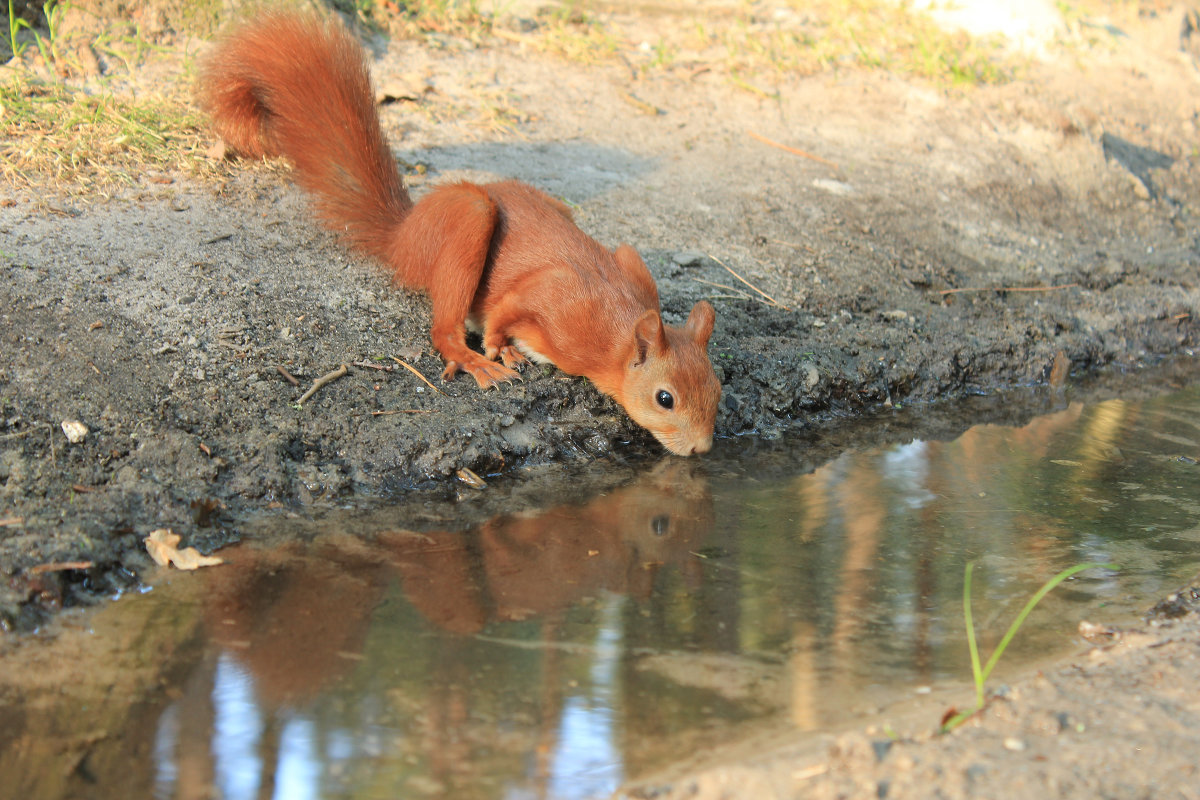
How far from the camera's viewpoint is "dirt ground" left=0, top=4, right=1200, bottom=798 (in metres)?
2.32

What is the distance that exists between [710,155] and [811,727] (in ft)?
12.1

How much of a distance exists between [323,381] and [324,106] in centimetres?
117

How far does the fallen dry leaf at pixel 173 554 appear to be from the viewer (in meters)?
2.28

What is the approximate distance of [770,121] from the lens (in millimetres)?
5363

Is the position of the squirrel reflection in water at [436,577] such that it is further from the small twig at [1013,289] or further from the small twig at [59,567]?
the small twig at [1013,289]

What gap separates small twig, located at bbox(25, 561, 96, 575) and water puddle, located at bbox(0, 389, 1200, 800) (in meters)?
0.12

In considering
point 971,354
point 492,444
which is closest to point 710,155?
point 971,354

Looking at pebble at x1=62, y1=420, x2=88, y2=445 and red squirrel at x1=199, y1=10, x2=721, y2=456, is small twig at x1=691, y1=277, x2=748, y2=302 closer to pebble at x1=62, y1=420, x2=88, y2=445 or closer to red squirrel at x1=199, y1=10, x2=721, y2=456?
red squirrel at x1=199, y1=10, x2=721, y2=456

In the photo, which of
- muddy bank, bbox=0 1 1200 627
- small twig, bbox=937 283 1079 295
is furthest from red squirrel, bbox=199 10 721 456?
small twig, bbox=937 283 1079 295

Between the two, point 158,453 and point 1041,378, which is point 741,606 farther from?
point 1041,378

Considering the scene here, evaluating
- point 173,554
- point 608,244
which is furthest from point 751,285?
point 173,554

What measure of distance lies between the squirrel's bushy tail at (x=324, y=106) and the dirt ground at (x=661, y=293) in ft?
0.57

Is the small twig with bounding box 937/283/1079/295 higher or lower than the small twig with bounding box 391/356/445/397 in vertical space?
higher

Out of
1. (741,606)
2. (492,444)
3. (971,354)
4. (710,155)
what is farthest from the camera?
(710,155)
